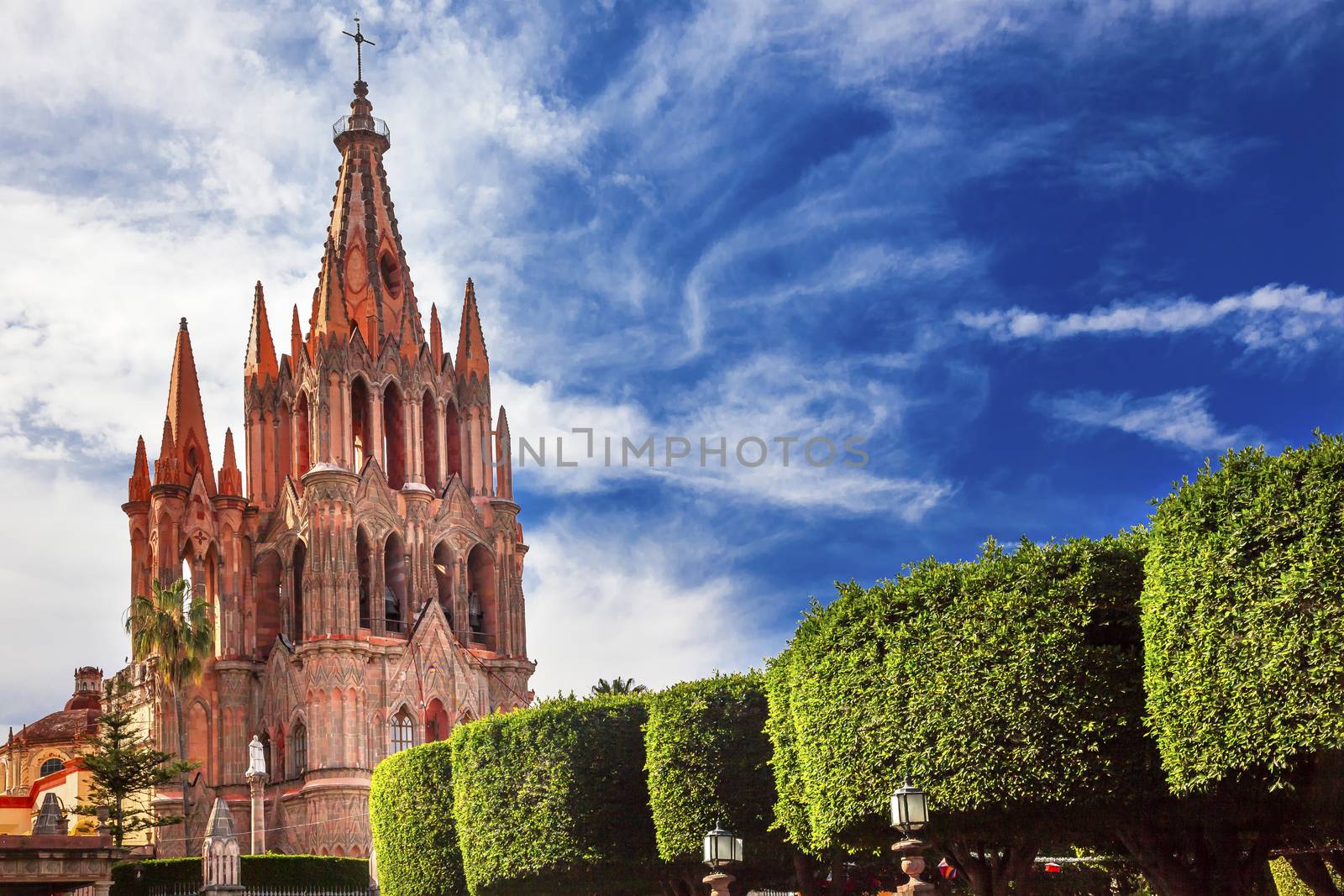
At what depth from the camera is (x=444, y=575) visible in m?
66.9

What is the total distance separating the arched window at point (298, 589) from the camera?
6388 cm

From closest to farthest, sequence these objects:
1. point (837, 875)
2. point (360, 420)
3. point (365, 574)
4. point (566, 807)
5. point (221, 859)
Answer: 1. point (837, 875)
2. point (566, 807)
3. point (221, 859)
4. point (365, 574)
5. point (360, 420)

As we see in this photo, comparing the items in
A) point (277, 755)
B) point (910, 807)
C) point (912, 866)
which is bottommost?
point (912, 866)

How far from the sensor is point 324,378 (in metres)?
64.2

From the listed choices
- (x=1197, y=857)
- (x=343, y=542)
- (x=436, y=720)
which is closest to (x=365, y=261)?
(x=343, y=542)

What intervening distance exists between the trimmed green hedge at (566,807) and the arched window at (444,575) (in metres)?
29.6

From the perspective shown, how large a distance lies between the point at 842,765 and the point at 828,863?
31.3 ft

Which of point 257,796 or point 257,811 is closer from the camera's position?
point 257,811

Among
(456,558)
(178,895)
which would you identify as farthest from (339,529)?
(178,895)

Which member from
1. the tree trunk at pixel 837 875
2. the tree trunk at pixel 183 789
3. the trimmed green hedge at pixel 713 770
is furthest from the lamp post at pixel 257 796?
the tree trunk at pixel 837 875

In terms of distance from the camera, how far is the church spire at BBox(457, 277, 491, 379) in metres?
69.9

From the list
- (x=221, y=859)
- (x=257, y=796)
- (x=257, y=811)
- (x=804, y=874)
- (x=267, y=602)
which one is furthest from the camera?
(x=267, y=602)

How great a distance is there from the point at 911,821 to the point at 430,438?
4954 cm

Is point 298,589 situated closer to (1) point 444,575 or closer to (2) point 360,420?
(1) point 444,575
